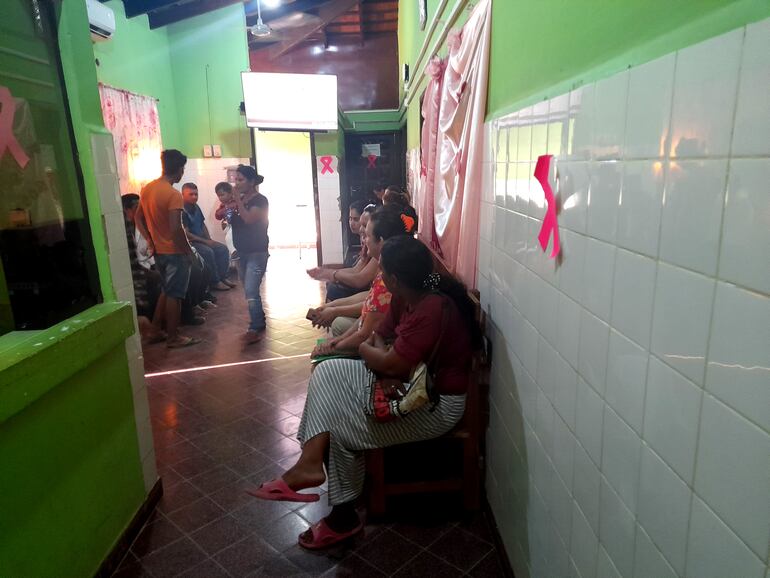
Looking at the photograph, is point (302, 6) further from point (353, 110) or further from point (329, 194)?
point (329, 194)

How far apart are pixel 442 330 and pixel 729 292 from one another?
1221 millimetres

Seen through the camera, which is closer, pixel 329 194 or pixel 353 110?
pixel 329 194

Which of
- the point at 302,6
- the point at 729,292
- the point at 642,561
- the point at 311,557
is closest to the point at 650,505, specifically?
the point at 642,561

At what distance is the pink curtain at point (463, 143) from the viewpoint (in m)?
2.14

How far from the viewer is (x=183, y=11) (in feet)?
21.9

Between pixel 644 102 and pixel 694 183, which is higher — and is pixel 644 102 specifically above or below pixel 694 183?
above

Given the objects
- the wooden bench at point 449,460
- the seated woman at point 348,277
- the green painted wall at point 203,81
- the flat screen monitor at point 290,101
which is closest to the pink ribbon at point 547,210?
the wooden bench at point 449,460

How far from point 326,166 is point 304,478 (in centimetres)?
608

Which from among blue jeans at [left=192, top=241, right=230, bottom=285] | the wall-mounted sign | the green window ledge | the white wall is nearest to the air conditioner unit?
blue jeans at [left=192, top=241, right=230, bottom=285]

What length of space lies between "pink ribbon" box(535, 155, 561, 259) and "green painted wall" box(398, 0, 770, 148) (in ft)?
0.60

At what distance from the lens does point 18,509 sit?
1.46 metres

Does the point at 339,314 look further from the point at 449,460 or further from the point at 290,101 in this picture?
the point at 290,101

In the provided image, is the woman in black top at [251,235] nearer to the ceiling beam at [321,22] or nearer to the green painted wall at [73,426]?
the green painted wall at [73,426]

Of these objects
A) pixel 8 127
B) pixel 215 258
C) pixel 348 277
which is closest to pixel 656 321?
pixel 8 127
